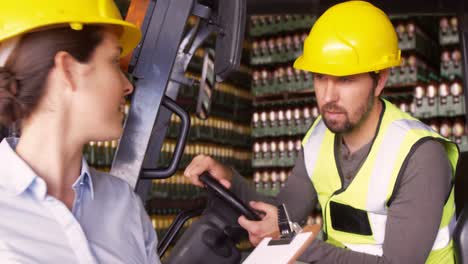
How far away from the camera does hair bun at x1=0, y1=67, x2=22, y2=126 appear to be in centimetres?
175

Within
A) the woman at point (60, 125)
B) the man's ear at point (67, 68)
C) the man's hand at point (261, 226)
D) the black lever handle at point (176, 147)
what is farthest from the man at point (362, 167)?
the man's ear at point (67, 68)

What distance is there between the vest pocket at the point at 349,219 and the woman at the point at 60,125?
1280 millimetres

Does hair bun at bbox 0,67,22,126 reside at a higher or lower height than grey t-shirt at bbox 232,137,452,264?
higher

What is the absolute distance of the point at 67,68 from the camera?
1.79m

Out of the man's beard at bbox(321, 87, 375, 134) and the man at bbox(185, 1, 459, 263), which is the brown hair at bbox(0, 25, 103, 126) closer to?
the man at bbox(185, 1, 459, 263)

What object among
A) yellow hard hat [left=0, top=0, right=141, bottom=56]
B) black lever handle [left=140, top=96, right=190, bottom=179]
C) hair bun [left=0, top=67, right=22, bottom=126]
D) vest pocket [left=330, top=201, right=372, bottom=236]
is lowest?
vest pocket [left=330, top=201, right=372, bottom=236]

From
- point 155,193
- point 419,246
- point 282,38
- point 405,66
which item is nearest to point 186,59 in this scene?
point 419,246

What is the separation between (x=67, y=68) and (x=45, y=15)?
0.14 metres

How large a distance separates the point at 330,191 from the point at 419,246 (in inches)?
20.5

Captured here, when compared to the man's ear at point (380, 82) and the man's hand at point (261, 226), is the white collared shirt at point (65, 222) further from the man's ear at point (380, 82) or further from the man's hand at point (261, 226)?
the man's ear at point (380, 82)

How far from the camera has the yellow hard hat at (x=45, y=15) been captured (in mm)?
1762

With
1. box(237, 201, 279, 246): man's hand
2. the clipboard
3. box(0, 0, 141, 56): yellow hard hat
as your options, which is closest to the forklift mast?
box(237, 201, 279, 246): man's hand

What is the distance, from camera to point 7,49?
1792 mm

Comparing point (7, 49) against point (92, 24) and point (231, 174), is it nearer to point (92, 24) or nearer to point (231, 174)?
point (92, 24)
